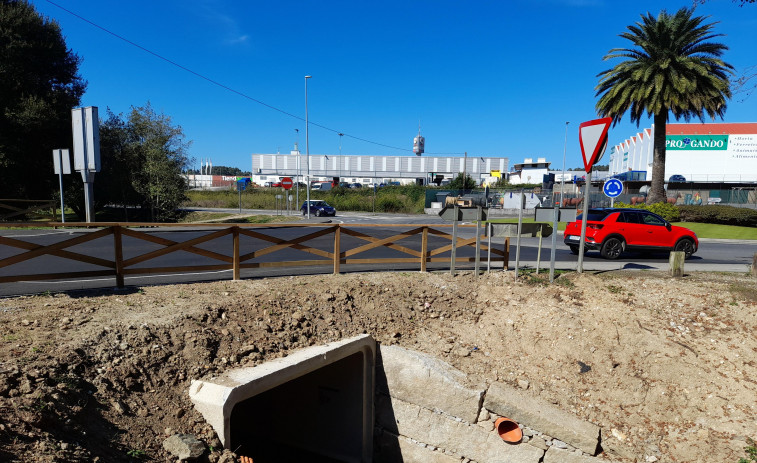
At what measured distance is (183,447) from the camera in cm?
455

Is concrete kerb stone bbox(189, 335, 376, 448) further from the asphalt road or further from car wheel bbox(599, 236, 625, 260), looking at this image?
car wheel bbox(599, 236, 625, 260)

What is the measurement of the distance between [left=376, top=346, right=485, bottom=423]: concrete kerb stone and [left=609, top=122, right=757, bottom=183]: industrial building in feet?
174

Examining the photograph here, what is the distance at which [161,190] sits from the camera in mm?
28859

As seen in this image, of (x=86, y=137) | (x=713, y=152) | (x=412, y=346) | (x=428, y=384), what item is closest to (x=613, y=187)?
(x=412, y=346)

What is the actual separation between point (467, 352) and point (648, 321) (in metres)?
3.08

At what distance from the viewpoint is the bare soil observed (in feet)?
14.8

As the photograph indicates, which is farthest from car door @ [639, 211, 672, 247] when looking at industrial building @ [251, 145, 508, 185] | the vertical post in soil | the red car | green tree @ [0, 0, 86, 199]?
industrial building @ [251, 145, 508, 185]

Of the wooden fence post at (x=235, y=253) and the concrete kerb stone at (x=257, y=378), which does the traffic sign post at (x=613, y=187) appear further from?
the wooden fence post at (x=235, y=253)

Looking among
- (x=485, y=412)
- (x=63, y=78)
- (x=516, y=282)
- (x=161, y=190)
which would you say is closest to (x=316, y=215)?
(x=161, y=190)

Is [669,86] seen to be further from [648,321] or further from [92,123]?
[92,123]

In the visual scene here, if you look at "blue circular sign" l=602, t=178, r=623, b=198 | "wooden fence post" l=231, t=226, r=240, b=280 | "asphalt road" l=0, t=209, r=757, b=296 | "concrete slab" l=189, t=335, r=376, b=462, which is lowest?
"concrete slab" l=189, t=335, r=376, b=462

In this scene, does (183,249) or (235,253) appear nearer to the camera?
(183,249)

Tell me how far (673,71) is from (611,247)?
53.4 feet

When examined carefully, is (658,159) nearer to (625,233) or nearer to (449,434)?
(625,233)
